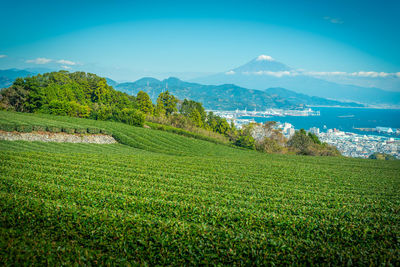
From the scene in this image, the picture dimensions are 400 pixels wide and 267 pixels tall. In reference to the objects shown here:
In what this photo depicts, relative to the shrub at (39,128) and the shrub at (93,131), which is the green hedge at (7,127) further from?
the shrub at (93,131)

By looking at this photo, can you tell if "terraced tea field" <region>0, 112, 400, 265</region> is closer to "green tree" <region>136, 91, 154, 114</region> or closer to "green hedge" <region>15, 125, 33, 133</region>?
"green hedge" <region>15, 125, 33, 133</region>

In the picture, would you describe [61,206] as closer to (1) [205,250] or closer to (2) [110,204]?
(2) [110,204]

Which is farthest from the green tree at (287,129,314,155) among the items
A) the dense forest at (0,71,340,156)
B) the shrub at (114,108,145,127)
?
the shrub at (114,108,145,127)

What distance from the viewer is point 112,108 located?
45062 millimetres

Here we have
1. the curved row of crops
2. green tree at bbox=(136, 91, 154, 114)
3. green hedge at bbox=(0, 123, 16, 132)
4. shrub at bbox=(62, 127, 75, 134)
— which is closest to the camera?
green hedge at bbox=(0, 123, 16, 132)

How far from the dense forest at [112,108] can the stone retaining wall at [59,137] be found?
1422 cm

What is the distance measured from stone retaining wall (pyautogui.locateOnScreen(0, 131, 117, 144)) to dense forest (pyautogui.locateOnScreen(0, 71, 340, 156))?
46.6 ft

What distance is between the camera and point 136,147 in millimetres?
29031

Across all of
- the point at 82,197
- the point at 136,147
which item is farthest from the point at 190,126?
the point at 82,197

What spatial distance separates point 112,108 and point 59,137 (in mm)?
23172

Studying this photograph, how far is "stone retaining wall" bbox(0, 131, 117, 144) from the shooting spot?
19.3 metres

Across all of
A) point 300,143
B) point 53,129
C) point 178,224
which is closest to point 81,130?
point 53,129

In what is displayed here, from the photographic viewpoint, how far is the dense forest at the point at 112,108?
4247cm

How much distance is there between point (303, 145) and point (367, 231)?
50.5 meters
